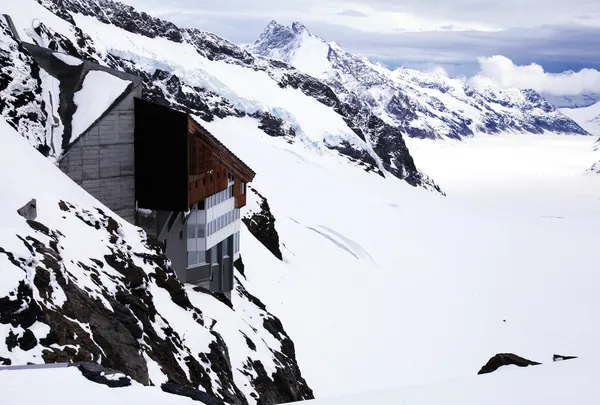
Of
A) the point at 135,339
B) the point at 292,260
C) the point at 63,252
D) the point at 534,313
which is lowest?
the point at 534,313

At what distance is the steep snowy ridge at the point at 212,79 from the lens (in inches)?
5133

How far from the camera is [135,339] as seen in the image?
58.1ft

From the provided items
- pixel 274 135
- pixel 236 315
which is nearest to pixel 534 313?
pixel 236 315

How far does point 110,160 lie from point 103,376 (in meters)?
20.8

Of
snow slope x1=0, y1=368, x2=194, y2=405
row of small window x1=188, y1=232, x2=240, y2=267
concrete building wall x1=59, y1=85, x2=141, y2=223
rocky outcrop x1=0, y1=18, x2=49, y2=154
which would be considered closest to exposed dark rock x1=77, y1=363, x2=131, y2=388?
snow slope x1=0, y1=368, x2=194, y2=405

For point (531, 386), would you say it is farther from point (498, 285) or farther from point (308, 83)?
point (308, 83)

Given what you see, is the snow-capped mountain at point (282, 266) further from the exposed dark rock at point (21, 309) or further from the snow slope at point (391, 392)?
the snow slope at point (391, 392)

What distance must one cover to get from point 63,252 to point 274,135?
116 metres

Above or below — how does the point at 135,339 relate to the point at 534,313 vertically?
above

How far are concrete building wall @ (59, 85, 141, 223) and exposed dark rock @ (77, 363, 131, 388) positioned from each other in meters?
19.9

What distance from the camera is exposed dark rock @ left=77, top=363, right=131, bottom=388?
10.8m

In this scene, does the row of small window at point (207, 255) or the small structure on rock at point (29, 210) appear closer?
the small structure on rock at point (29, 210)

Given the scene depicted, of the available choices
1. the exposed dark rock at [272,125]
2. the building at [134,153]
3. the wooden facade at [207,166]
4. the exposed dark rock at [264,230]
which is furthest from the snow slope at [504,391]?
the exposed dark rock at [272,125]

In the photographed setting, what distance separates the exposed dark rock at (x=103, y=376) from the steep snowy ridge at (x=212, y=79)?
345ft
